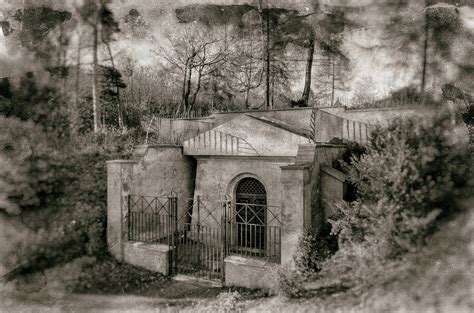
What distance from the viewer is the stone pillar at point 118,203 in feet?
31.9

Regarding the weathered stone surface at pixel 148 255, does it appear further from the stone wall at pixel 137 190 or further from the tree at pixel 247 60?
the tree at pixel 247 60

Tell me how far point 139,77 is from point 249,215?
11.5 m

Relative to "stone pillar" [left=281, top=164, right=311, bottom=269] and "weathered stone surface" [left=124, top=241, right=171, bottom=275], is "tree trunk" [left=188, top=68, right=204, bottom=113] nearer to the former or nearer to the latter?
"weathered stone surface" [left=124, top=241, right=171, bottom=275]

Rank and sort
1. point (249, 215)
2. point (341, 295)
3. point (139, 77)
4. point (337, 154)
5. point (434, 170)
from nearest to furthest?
1. point (341, 295)
2. point (434, 170)
3. point (337, 154)
4. point (249, 215)
5. point (139, 77)

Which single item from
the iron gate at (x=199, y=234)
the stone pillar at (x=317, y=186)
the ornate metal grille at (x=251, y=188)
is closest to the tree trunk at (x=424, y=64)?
the stone pillar at (x=317, y=186)

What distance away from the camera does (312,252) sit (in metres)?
7.39

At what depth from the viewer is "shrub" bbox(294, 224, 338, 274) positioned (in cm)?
715

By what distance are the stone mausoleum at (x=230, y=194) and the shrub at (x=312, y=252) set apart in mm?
221

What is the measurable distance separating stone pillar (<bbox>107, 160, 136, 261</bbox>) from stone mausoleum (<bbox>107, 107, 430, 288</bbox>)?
0.03 meters

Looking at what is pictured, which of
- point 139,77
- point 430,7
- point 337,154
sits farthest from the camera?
point 139,77

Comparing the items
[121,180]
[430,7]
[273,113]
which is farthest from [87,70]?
[430,7]

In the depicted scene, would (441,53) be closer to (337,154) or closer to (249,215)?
(337,154)

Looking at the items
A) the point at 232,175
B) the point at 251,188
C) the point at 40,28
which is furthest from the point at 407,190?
the point at 40,28

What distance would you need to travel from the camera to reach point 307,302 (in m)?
5.83
